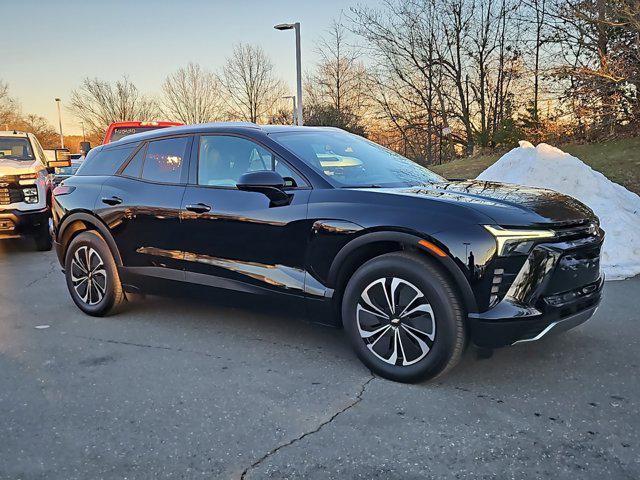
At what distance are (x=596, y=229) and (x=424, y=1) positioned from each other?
28.2m

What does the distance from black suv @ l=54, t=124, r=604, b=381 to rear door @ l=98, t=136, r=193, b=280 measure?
1cm

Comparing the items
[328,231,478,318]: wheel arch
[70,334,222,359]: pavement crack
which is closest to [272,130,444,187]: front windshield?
[328,231,478,318]: wheel arch

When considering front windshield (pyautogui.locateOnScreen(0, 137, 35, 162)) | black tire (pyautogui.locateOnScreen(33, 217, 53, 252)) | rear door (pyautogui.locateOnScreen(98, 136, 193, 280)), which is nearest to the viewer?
rear door (pyautogui.locateOnScreen(98, 136, 193, 280))

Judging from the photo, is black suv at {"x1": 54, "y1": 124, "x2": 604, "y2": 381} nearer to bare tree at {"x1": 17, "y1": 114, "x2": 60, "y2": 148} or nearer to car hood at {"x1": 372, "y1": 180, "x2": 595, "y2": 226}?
car hood at {"x1": 372, "y1": 180, "x2": 595, "y2": 226}

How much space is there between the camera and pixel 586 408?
9.90 feet

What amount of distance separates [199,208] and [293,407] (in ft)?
5.71

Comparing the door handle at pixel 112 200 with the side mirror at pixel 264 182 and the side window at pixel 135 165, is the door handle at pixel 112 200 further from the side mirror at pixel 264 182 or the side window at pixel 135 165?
the side mirror at pixel 264 182

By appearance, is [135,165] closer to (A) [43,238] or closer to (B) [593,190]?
(A) [43,238]

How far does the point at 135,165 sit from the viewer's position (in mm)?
4777

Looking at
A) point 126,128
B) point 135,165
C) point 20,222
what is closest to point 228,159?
point 135,165

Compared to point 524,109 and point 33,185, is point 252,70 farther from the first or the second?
point 33,185

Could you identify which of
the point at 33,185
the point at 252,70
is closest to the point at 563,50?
the point at 33,185

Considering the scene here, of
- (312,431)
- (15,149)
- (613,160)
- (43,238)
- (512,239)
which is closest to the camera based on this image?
(312,431)

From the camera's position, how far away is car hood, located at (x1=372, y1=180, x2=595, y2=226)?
10.2ft
